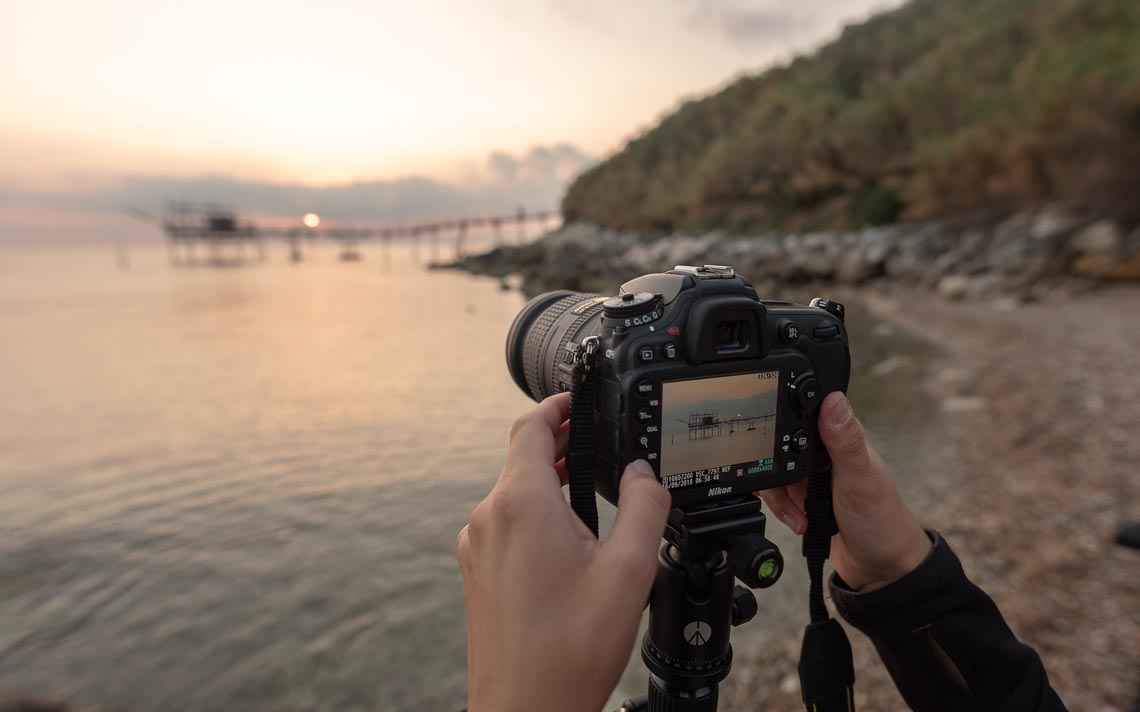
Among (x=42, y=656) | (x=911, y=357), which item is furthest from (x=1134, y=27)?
(x=42, y=656)

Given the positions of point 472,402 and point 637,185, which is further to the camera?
point 637,185

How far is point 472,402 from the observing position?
28.8 ft

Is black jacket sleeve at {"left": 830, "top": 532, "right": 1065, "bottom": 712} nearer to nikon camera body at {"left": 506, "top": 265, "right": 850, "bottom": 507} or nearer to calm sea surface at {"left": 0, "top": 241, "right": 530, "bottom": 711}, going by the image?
nikon camera body at {"left": 506, "top": 265, "right": 850, "bottom": 507}

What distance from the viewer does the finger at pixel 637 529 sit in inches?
32.7

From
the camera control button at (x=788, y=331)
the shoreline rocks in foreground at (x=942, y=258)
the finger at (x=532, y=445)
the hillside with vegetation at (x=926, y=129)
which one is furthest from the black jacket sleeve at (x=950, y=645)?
the hillside with vegetation at (x=926, y=129)

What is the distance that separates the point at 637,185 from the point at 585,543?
42616 millimetres

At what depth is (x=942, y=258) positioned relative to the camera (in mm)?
14312

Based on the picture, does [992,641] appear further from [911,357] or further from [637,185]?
[637,185]

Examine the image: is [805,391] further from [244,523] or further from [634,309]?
[244,523]

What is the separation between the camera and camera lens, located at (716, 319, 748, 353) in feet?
4.40

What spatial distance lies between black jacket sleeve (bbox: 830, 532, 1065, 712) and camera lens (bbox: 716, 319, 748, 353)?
0.63 metres

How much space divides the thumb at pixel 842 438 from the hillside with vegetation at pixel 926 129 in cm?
1422

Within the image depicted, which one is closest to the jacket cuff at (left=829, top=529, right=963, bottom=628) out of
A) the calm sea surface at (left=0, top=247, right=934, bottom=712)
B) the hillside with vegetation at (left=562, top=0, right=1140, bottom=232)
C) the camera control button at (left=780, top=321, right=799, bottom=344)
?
the camera control button at (left=780, top=321, right=799, bottom=344)

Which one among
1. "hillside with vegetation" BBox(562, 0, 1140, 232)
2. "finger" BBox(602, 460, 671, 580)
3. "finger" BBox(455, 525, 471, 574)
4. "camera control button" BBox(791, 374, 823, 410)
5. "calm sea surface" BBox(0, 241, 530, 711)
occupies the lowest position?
"calm sea surface" BBox(0, 241, 530, 711)
